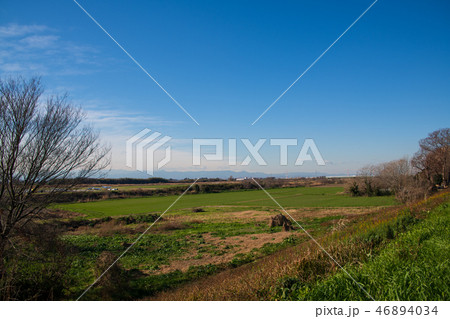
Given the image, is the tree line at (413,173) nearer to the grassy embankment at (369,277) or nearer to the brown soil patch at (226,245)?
the brown soil patch at (226,245)

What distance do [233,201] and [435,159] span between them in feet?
129

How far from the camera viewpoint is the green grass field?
152 feet

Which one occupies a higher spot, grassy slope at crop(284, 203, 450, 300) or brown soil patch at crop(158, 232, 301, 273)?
grassy slope at crop(284, 203, 450, 300)

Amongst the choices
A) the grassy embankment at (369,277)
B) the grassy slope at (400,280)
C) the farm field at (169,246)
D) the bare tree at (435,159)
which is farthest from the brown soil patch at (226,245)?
the bare tree at (435,159)

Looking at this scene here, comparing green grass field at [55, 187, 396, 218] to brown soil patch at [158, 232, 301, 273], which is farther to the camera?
green grass field at [55, 187, 396, 218]

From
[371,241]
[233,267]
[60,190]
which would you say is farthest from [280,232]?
[60,190]

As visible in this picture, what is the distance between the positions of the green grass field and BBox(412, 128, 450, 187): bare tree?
27.4ft

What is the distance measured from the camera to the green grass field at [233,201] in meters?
46.2

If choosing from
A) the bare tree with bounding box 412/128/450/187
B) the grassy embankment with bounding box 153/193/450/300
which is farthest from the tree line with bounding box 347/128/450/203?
the grassy embankment with bounding box 153/193/450/300

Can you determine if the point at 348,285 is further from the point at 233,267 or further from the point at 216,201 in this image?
the point at 216,201

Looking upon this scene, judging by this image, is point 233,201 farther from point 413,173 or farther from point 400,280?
point 400,280

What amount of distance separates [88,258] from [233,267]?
9769 mm

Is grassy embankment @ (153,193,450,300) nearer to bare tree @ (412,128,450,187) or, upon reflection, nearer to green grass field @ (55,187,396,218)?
green grass field @ (55,187,396,218)

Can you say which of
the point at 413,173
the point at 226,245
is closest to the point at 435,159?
the point at 413,173
